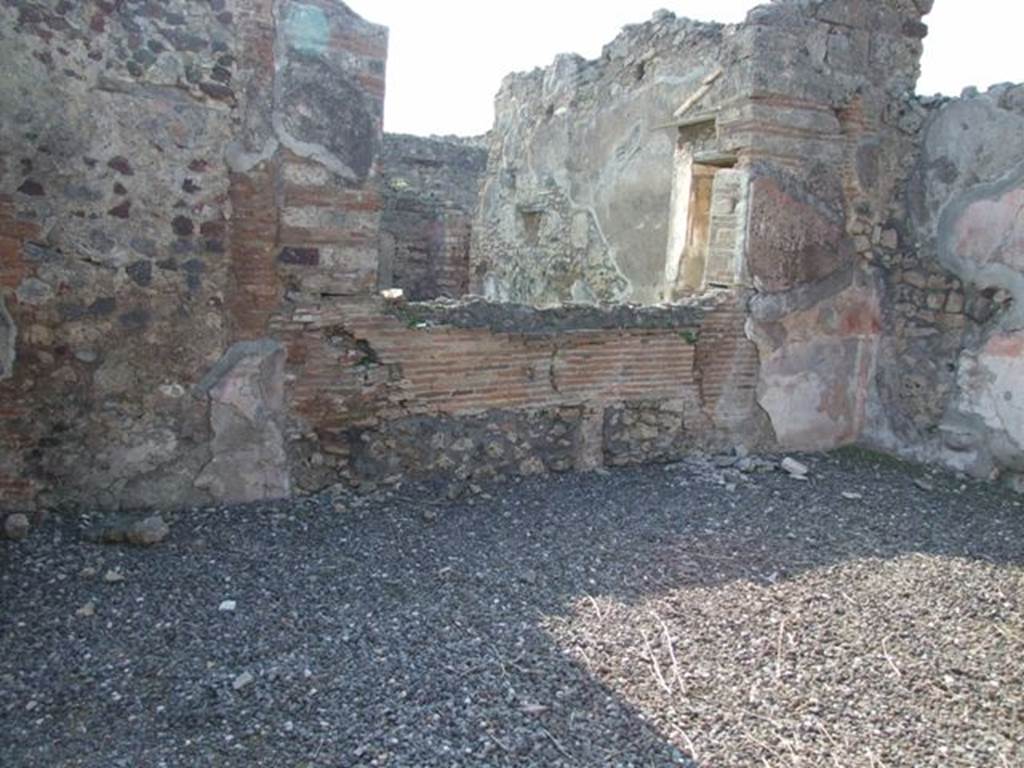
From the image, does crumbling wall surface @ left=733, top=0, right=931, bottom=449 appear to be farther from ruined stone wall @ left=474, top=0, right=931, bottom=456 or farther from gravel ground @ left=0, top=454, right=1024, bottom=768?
gravel ground @ left=0, top=454, right=1024, bottom=768

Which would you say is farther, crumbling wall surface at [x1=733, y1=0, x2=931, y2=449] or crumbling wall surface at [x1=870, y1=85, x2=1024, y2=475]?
crumbling wall surface at [x1=733, y1=0, x2=931, y2=449]

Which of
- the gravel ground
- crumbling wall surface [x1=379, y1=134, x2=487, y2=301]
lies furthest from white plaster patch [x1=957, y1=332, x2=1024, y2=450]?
crumbling wall surface [x1=379, y1=134, x2=487, y2=301]

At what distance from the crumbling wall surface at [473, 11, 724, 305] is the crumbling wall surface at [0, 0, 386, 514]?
303cm

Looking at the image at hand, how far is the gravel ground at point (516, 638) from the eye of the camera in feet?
7.42

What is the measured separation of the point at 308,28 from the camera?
3668 mm

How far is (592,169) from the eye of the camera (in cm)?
725

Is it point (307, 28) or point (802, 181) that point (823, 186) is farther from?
point (307, 28)

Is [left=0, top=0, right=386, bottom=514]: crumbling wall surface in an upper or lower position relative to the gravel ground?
upper

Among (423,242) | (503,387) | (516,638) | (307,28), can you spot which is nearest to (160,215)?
(307,28)

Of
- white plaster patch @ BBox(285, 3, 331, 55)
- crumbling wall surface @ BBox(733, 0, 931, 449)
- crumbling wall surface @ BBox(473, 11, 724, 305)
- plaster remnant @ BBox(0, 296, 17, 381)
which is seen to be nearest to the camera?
plaster remnant @ BBox(0, 296, 17, 381)

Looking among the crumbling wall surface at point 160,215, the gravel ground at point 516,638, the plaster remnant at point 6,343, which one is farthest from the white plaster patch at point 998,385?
the plaster remnant at point 6,343

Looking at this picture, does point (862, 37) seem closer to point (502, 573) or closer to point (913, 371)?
point (913, 371)

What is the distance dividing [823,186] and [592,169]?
2.62 meters

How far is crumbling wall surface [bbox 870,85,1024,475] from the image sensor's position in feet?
15.2
